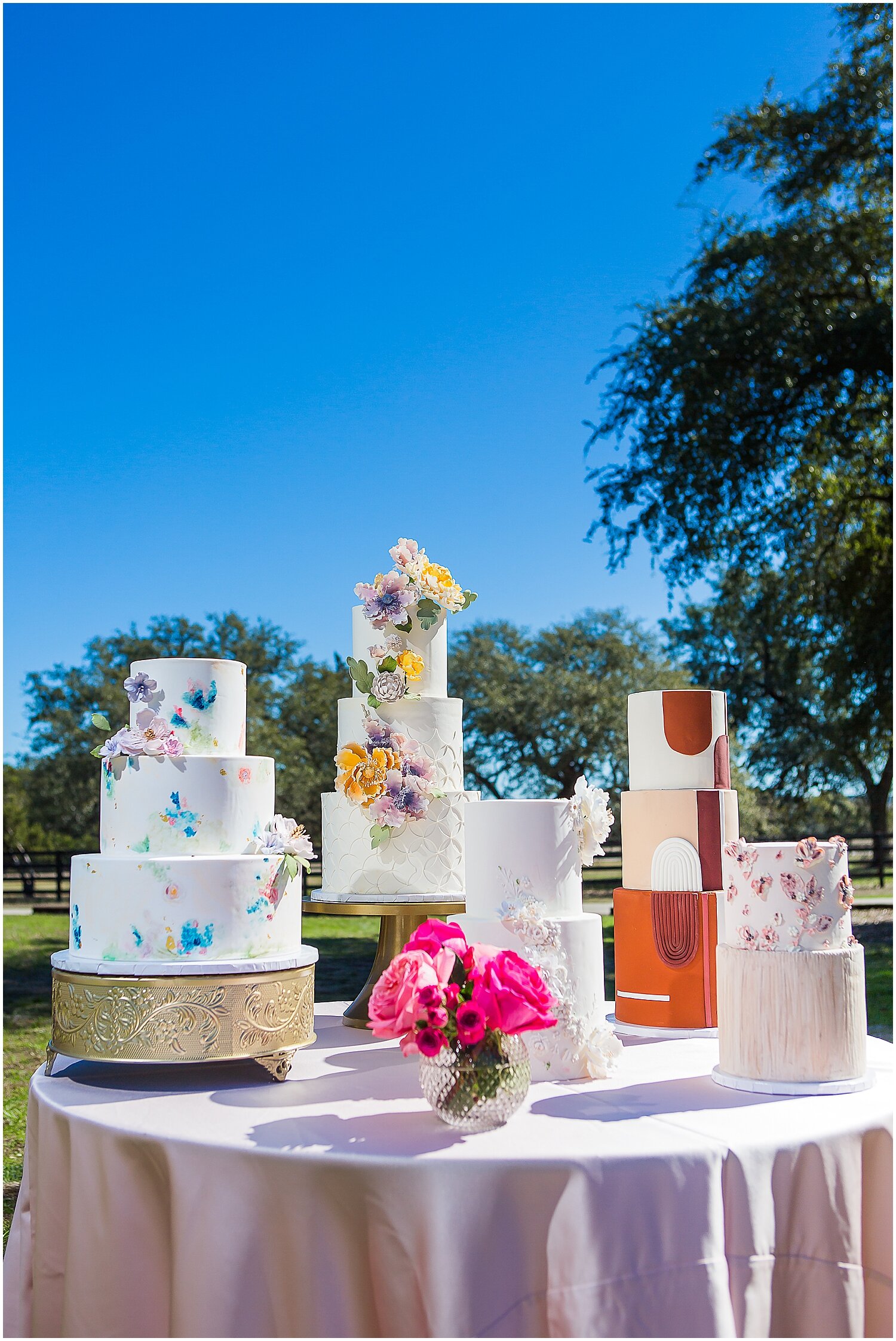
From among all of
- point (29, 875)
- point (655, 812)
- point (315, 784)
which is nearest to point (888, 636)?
point (655, 812)

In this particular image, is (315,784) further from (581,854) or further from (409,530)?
(581,854)

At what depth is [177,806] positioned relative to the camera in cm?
281

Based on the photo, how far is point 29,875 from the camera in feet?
77.2

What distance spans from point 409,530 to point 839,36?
8.51 metres

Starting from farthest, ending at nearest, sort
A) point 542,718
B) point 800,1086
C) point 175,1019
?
point 542,718
point 175,1019
point 800,1086

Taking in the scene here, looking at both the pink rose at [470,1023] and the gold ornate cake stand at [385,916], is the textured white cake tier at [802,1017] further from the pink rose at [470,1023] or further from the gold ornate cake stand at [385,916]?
the gold ornate cake stand at [385,916]

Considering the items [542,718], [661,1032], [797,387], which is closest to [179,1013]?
[661,1032]

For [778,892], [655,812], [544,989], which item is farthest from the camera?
[655,812]

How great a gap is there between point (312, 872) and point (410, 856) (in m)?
18.0

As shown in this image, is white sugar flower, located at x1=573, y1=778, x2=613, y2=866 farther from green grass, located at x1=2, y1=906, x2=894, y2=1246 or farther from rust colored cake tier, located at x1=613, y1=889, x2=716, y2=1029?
green grass, located at x1=2, y1=906, x2=894, y2=1246

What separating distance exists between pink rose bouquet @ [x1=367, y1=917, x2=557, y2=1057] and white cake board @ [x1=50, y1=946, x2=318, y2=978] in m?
0.56

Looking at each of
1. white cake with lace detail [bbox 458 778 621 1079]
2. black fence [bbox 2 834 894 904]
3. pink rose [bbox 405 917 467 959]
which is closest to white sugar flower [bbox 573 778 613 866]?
→ white cake with lace detail [bbox 458 778 621 1079]

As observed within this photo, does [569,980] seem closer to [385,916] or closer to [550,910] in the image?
[550,910]

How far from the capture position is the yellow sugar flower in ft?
11.5
